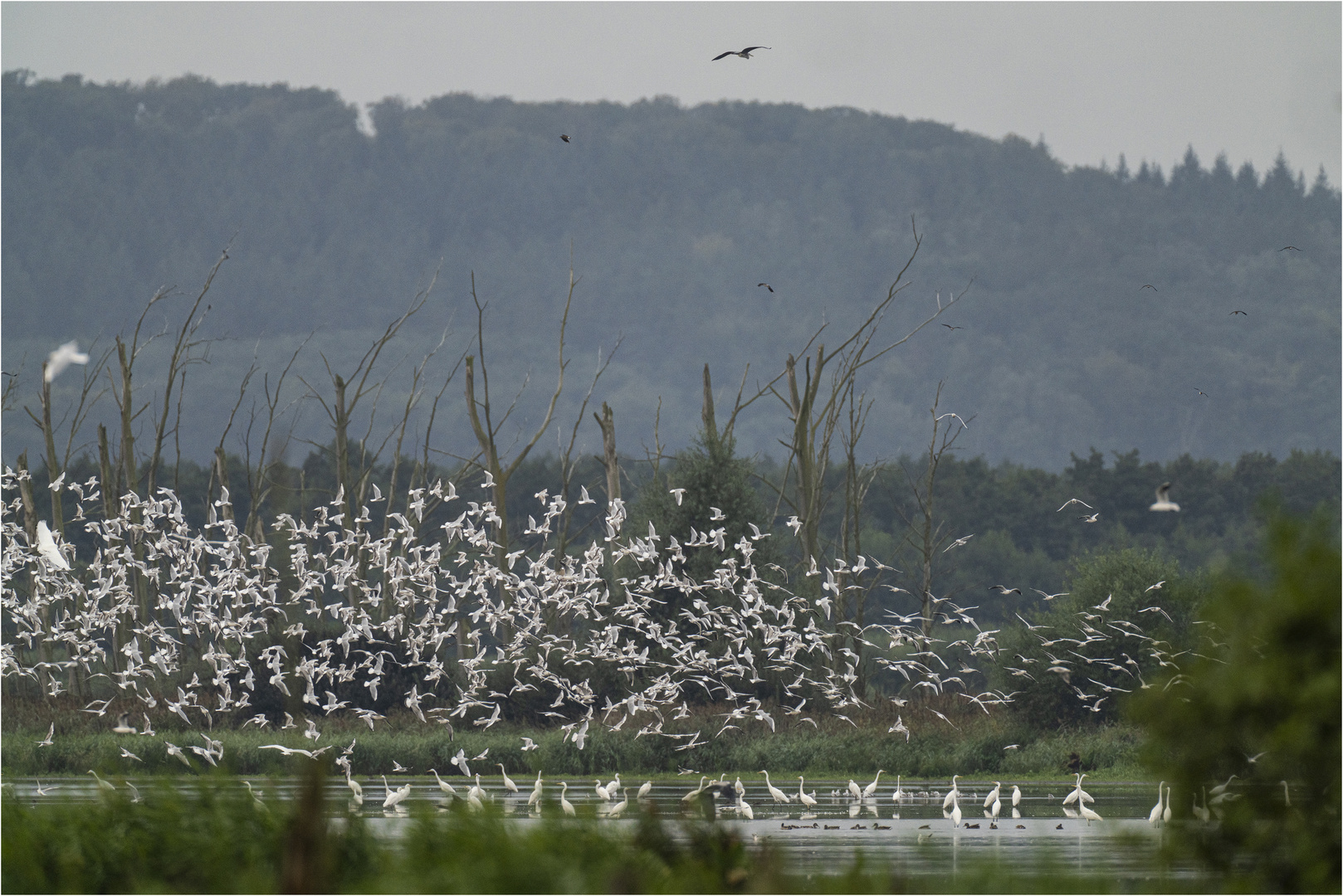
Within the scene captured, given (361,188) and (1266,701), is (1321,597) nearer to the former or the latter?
(1266,701)

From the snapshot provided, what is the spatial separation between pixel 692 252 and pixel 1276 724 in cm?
15905

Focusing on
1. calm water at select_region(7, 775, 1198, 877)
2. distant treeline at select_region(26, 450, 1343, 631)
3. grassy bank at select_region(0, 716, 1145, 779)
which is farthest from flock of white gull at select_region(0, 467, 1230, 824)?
distant treeline at select_region(26, 450, 1343, 631)

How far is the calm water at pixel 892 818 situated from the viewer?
1178 centimetres

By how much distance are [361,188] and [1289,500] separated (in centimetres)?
13177

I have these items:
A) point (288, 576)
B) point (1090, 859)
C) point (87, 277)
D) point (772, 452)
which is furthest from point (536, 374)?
point (1090, 859)

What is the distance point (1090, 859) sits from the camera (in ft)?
41.6

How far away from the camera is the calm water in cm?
1178

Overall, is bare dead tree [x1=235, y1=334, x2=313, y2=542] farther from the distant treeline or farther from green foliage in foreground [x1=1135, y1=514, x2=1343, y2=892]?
green foliage in foreground [x1=1135, y1=514, x2=1343, y2=892]

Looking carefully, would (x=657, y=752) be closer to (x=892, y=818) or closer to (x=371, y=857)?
(x=892, y=818)

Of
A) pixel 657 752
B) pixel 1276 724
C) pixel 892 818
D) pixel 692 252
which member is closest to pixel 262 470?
pixel 657 752

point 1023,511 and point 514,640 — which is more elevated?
point 1023,511

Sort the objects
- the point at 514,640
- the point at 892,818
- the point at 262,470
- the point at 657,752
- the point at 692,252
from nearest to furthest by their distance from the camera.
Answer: the point at 892,818
the point at 657,752
the point at 514,640
the point at 262,470
the point at 692,252

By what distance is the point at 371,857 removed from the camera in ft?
31.8

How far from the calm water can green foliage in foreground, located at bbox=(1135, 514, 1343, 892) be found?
15.1 inches
